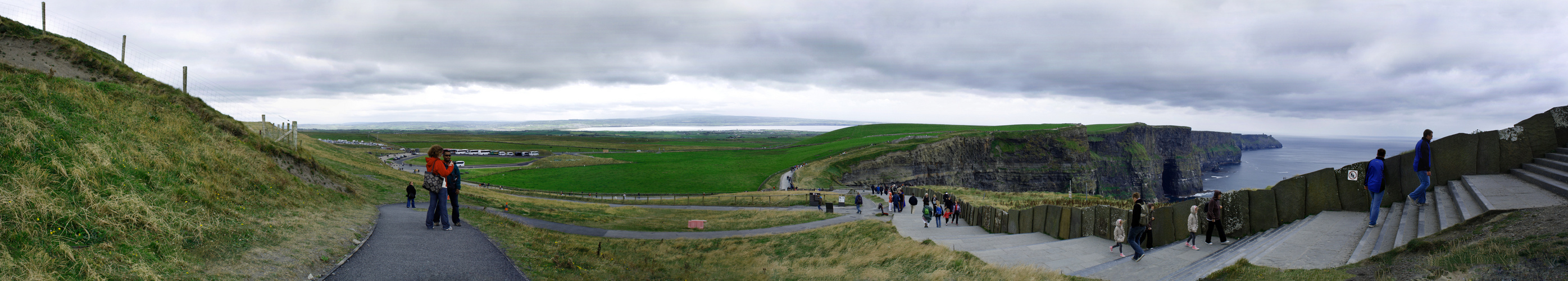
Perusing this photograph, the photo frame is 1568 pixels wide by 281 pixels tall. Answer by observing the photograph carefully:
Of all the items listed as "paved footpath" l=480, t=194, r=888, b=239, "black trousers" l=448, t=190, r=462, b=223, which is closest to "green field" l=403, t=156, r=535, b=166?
"paved footpath" l=480, t=194, r=888, b=239

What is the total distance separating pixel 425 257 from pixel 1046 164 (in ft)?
335

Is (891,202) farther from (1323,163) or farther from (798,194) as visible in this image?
(1323,163)

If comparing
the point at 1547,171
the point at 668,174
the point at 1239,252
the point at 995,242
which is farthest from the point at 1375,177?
the point at 668,174

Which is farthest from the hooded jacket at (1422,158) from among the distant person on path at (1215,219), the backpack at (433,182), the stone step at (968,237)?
the backpack at (433,182)

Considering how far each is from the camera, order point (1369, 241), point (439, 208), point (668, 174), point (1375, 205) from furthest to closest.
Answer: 1. point (668, 174)
2. point (439, 208)
3. point (1375, 205)
4. point (1369, 241)

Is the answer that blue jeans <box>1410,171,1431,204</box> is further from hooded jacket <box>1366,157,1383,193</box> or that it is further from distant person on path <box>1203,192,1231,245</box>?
distant person on path <box>1203,192,1231,245</box>

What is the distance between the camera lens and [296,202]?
12.7 m

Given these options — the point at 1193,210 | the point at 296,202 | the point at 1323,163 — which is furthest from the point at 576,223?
the point at 1323,163

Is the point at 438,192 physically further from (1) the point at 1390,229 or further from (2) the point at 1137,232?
(1) the point at 1390,229

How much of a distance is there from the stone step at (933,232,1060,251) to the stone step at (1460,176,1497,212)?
7033 millimetres

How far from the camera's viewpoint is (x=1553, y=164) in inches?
Result: 387

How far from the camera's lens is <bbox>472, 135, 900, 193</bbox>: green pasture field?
62656 millimetres

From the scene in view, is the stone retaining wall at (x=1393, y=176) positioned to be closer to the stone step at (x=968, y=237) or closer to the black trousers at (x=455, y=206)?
the stone step at (x=968, y=237)

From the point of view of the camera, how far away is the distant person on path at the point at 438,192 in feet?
37.3
